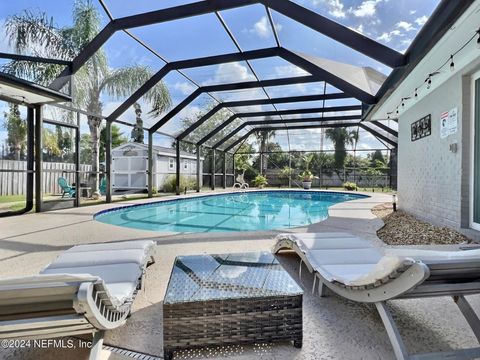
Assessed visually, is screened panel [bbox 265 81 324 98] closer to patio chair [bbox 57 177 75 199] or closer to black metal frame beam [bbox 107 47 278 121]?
black metal frame beam [bbox 107 47 278 121]

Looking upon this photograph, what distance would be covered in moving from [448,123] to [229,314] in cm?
539

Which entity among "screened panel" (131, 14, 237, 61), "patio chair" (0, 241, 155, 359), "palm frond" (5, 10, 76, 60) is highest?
"palm frond" (5, 10, 76, 60)

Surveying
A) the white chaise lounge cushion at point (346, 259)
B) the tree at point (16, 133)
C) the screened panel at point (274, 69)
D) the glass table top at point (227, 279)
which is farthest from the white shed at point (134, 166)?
the glass table top at point (227, 279)

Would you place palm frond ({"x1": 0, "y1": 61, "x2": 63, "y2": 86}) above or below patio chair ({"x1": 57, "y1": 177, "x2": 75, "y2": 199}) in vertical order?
above

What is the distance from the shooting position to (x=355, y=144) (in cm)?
1978

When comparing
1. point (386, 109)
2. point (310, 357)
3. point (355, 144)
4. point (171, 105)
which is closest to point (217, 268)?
point (310, 357)

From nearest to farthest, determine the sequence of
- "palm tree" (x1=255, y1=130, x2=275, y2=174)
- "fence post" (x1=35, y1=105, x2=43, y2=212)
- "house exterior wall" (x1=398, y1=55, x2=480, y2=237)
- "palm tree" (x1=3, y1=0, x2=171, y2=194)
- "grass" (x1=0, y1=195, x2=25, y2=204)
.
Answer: "house exterior wall" (x1=398, y1=55, x2=480, y2=237), "fence post" (x1=35, y1=105, x2=43, y2=212), "palm tree" (x1=3, y1=0, x2=171, y2=194), "grass" (x1=0, y1=195, x2=25, y2=204), "palm tree" (x1=255, y1=130, x2=275, y2=174)

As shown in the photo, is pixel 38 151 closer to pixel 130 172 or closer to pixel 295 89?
pixel 295 89

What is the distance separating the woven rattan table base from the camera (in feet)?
5.41

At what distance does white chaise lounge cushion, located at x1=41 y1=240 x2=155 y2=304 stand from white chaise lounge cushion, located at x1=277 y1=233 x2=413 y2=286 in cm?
149

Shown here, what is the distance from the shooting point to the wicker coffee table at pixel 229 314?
165cm

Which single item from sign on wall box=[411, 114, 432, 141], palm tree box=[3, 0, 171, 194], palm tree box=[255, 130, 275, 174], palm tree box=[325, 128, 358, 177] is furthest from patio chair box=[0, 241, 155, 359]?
palm tree box=[325, 128, 358, 177]

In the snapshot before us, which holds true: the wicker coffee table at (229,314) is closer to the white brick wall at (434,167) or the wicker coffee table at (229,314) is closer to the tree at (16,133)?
the white brick wall at (434,167)

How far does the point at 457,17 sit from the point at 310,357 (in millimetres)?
3830
